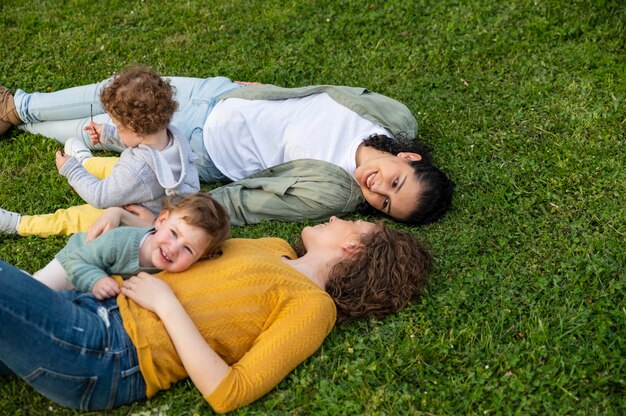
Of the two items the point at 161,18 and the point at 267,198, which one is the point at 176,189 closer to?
the point at 267,198

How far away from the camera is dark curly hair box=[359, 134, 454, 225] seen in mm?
Answer: 5145

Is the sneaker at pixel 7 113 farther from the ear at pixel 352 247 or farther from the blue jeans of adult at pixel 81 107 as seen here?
the ear at pixel 352 247

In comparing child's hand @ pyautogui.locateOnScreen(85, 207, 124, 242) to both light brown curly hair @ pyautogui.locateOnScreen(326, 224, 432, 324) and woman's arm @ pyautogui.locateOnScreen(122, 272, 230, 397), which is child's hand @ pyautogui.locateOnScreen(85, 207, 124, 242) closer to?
woman's arm @ pyautogui.locateOnScreen(122, 272, 230, 397)

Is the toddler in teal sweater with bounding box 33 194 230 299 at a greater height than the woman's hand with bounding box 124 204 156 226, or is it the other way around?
the toddler in teal sweater with bounding box 33 194 230 299

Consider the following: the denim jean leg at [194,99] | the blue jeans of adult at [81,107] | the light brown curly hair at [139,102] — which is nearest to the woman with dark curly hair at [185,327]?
the light brown curly hair at [139,102]

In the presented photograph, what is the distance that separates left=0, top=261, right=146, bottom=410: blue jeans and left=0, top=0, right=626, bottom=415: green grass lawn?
0.89 ft

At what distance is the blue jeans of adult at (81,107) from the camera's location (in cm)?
583

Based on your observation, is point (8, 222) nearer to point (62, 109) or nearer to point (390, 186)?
point (62, 109)

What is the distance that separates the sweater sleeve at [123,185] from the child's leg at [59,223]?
1.11 feet

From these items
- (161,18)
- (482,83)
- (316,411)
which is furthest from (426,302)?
(161,18)

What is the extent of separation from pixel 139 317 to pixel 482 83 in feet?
14.6

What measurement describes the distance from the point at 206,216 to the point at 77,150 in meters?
2.06

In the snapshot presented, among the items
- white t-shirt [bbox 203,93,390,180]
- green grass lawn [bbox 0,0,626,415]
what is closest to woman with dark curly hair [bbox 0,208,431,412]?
green grass lawn [bbox 0,0,626,415]

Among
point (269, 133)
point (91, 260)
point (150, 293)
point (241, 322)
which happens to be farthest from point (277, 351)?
point (269, 133)
